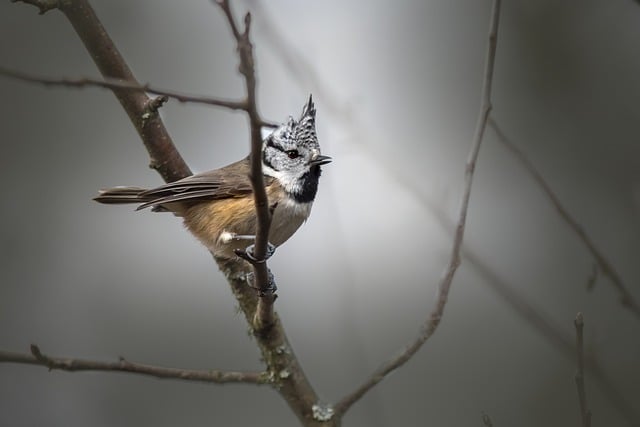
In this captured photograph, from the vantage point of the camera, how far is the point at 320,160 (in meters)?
3.62

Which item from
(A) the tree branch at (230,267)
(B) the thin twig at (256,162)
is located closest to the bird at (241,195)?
(A) the tree branch at (230,267)

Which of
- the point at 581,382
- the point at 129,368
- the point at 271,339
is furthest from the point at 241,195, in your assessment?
the point at 581,382

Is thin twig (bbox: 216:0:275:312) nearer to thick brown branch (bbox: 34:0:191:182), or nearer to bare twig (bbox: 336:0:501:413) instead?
bare twig (bbox: 336:0:501:413)

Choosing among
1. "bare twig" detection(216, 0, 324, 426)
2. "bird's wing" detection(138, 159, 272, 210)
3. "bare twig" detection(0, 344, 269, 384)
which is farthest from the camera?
"bird's wing" detection(138, 159, 272, 210)

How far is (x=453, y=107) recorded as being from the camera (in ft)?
21.8

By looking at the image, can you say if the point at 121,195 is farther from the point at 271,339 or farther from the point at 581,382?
the point at 581,382

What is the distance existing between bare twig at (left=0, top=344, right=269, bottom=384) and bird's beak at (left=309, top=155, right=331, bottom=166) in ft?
3.54

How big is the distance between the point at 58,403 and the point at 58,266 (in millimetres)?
1118

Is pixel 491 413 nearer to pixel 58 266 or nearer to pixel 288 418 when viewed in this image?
pixel 288 418

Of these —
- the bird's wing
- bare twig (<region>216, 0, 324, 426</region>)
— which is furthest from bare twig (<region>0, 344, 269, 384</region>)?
the bird's wing

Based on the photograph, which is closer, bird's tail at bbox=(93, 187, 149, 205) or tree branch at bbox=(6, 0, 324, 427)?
tree branch at bbox=(6, 0, 324, 427)

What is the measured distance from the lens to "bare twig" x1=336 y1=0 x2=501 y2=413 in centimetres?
271

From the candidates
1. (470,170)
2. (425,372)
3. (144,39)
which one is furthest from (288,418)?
(144,39)

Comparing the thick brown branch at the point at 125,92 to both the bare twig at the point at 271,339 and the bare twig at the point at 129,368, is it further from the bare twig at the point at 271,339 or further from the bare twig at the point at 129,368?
the bare twig at the point at 129,368
